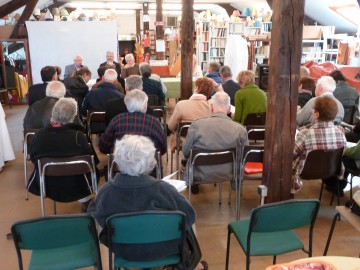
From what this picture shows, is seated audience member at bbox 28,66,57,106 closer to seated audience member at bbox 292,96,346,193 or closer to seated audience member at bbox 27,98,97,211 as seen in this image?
seated audience member at bbox 27,98,97,211

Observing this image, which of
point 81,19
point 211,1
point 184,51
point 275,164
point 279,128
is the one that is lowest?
point 275,164

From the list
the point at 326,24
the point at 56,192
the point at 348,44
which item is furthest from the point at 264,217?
the point at 326,24

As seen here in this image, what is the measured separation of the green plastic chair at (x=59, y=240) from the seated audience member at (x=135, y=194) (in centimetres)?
11

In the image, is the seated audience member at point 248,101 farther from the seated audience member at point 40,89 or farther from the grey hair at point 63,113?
the seated audience member at point 40,89

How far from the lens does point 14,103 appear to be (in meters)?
8.96

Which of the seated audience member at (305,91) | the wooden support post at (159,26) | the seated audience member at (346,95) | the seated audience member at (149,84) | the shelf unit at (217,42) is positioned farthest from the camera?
the shelf unit at (217,42)

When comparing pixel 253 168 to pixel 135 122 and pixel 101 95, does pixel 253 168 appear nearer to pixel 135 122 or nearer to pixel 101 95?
pixel 135 122

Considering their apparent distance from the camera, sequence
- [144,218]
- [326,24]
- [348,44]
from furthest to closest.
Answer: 1. [326,24]
2. [348,44]
3. [144,218]

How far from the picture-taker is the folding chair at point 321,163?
10.1 feet

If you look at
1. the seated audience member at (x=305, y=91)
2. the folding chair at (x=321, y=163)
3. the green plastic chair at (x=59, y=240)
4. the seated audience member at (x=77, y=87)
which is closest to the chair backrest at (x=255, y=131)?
the folding chair at (x=321, y=163)

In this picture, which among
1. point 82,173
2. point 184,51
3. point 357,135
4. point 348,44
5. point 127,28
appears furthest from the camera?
point 127,28

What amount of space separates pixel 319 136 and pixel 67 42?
24.1 ft

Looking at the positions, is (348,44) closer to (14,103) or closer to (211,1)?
(211,1)

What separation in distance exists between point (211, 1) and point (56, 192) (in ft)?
39.9
